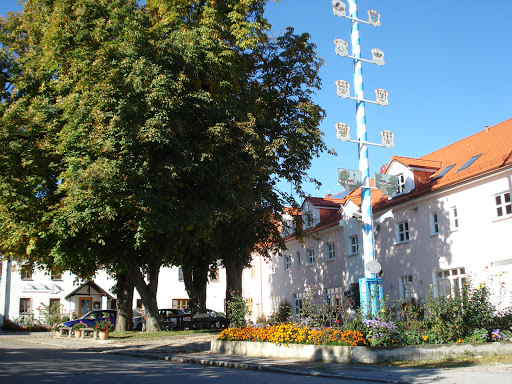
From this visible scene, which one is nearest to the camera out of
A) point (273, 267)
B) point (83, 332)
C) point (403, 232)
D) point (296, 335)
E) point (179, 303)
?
point (296, 335)

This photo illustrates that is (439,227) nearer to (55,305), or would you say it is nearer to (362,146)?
(362,146)

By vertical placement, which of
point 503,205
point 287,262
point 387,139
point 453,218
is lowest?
point 287,262

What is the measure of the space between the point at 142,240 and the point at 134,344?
4457 millimetres

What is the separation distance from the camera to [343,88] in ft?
62.1

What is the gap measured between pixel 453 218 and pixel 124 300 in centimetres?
1736

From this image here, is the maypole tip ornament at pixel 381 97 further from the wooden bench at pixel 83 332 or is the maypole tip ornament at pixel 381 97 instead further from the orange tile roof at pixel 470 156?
the wooden bench at pixel 83 332

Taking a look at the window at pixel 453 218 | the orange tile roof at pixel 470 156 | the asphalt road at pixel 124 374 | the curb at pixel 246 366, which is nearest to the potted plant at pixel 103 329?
the curb at pixel 246 366

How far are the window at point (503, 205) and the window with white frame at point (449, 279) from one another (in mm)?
3214

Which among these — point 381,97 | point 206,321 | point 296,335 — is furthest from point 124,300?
point 381,97

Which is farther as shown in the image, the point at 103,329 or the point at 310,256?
the point at 310,256

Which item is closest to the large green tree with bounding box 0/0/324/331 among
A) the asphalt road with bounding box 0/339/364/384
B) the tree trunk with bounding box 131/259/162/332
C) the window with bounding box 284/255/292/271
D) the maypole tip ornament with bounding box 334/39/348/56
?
the tree trunk with bounding box 131/259/162/332

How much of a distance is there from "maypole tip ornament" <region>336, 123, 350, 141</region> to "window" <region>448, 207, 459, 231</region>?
8.53 m

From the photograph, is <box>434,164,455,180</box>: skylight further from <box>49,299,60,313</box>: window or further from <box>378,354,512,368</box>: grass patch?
<box>49,299,60,313</box>: window

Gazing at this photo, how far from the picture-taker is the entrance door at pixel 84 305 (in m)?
46.1
